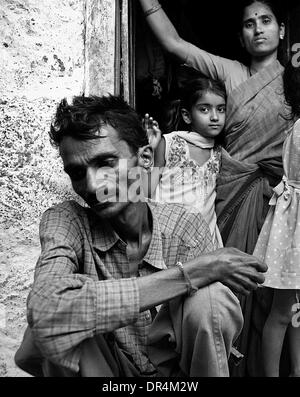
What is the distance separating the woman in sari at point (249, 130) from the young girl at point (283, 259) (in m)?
0.12

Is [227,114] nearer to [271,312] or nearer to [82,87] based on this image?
[82,87]

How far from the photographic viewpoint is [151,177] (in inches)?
124

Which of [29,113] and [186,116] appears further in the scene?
[186,116]

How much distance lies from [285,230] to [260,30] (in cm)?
111

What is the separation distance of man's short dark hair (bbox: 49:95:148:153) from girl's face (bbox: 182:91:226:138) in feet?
2.90

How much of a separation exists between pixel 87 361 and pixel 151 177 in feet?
4.52

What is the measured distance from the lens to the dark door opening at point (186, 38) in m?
3.94

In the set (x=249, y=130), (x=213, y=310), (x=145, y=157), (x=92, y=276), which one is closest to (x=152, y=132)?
(x=249, y=130)

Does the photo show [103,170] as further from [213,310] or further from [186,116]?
[186,116]

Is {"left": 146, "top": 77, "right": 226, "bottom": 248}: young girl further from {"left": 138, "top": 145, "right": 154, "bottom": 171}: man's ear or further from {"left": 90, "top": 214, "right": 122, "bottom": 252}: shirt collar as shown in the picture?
{"left": 90, "top": 214, "right": 122, "bottom": 252}: shirt collar

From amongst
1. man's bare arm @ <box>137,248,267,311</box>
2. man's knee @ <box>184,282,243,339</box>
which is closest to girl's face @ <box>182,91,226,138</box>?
man's bare arm @ <box>137,248,267,311</box>

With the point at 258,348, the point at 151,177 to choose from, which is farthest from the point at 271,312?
the point at 151,177

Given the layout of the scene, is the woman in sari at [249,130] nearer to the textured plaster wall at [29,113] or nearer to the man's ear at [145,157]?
the textured plaster wall at [29,113]

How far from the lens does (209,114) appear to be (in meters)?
3.30
